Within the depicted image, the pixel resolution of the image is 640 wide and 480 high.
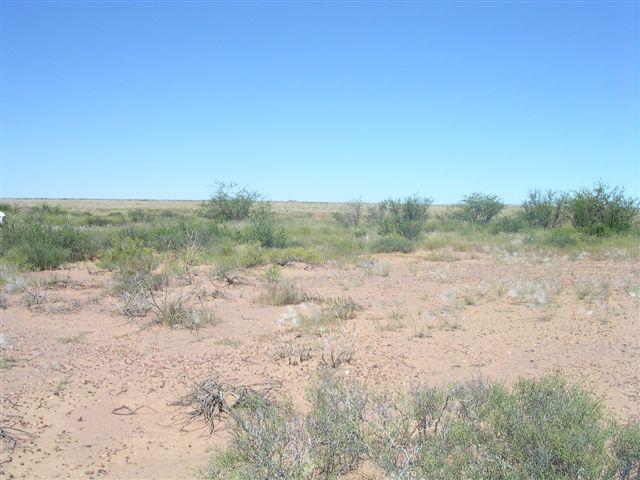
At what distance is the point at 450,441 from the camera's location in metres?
3.85

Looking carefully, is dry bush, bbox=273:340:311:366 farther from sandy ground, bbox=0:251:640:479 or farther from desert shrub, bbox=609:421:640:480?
desert shrub, bbox=609:421:640:480

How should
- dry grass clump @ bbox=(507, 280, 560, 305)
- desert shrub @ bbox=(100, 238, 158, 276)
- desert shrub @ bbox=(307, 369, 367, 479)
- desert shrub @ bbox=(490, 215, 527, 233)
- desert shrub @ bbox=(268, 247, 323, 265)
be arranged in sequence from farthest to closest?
1. desert shrub @ bbox=(490, 215, 527, 233)
2. desert shrub @ bbox=(268, 247, 323, 265)
3. desert shrub @ bbox=(100, 238, 158, 276)
4. dry grass clump @ bbox=(507, 280, 560, 305)
5. desert shrub @ bbox=(307, 369, 367, 479)

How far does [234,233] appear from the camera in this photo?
22.4 m

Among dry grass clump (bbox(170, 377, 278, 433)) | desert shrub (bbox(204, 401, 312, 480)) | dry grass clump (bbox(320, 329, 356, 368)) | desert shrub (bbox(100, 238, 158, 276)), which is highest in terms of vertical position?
desert shrub (bbox(100, 238, 158, 276))

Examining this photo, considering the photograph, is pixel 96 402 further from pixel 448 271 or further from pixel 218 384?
pixel 448 271

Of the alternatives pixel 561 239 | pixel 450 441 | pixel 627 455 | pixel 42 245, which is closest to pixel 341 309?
pixel 450 441

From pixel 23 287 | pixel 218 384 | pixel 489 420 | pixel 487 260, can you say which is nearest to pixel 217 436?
pixel 218 384

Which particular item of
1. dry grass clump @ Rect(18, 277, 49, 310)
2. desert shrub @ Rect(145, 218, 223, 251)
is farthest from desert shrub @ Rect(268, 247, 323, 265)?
dry grass clump @ Rect(18, 277, 49, 310)

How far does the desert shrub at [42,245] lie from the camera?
1543 cm

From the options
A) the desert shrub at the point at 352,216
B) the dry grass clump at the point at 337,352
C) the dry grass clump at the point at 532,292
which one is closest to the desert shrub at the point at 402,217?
the desert shrub at the point at 352,216

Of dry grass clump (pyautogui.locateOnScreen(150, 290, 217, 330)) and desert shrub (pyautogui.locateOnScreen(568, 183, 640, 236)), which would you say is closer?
dry grass clump (pyautogui.locateOnScreen(150, 290, 217, 330))

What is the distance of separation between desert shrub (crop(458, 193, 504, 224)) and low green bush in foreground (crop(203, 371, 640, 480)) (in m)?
30.8

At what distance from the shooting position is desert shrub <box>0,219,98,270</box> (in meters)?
15.4

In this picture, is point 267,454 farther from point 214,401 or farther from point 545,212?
point 545,212
